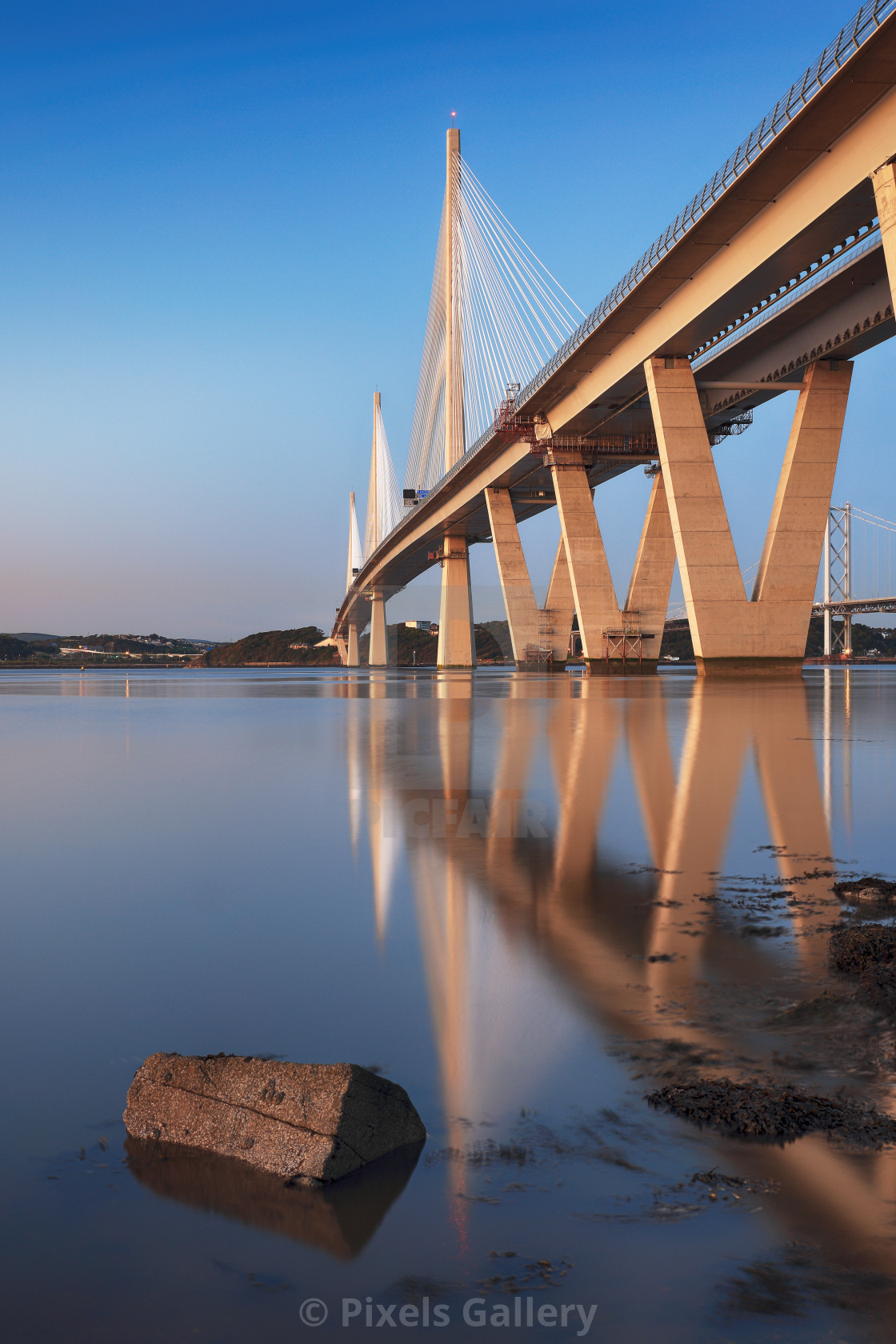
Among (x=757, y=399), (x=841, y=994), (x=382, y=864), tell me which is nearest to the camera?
(x=841, y=994)

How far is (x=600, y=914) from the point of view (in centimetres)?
412

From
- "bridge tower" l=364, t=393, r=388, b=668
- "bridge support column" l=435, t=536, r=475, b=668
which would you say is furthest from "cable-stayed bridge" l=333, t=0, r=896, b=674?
"bridge tower" l=364, t=393, r=388, b=668

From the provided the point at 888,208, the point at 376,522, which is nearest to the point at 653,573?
the point at 888,208

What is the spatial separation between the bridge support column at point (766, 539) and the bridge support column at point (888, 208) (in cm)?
1274

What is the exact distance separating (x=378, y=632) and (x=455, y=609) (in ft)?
149

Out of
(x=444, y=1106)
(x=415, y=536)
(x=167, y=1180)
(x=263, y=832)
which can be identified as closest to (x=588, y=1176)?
(x=444, y=1106)

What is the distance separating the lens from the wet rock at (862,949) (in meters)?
3.24

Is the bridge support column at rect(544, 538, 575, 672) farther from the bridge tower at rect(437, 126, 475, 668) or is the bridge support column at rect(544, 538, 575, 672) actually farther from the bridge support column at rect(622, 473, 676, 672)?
the bridge support column at rect(622, 473, 676, 672)

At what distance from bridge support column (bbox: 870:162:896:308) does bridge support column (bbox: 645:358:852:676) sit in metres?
12.7

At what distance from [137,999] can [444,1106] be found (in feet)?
4.12

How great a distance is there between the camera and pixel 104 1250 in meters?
1.74

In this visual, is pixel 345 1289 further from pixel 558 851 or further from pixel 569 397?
pixel 569 397

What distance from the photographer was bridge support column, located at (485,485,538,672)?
5703 cm

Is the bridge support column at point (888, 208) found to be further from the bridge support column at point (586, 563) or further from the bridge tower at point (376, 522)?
the bridge tower at point (376, 522)
